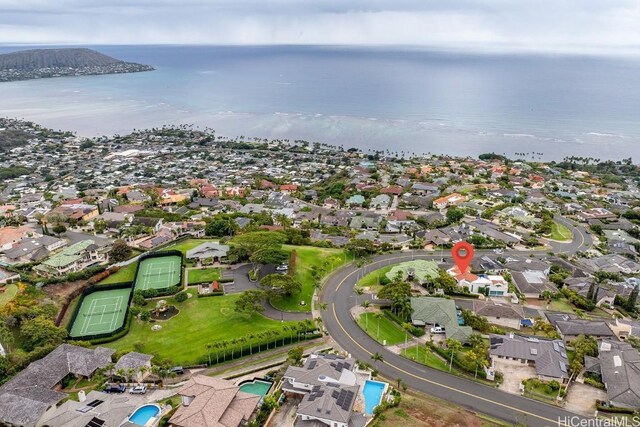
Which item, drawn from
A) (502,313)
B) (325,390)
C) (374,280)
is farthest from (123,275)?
(502,313)

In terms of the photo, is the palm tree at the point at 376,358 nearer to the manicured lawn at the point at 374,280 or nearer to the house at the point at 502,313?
the manicured lawn at the point at 374,280

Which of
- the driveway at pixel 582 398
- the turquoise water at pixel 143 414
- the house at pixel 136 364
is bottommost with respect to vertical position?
the turquoise water at pixel 143 414

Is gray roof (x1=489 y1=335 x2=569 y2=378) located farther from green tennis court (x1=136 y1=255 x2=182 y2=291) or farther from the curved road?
green tennis court (x1=136 y1=255 x2=182 y2=291)

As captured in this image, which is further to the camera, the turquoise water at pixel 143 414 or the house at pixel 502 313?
the house at pixel 502 313

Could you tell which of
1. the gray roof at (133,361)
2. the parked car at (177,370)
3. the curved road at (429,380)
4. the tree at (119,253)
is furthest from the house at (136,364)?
the tree at (119,253)

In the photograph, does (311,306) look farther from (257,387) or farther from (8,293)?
(8,293)
